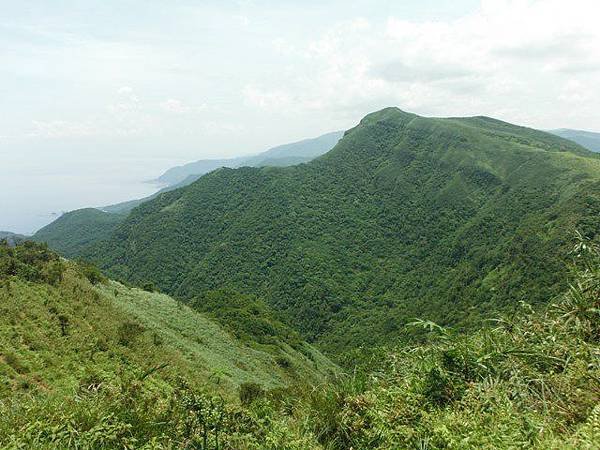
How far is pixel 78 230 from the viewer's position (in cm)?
17125

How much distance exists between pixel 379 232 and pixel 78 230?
133m

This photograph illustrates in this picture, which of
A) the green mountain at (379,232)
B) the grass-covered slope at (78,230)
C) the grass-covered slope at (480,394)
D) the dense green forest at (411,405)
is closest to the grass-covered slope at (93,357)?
the dense green forest at (411,405)

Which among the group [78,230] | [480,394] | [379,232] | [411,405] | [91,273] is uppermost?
[480,394]

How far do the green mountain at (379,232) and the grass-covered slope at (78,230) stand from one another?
1958cm

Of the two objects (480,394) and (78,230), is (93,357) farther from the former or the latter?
(78,230)

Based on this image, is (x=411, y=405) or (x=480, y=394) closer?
(x=480, y=394)

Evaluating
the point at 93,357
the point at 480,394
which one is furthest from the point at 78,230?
the point at 480,394

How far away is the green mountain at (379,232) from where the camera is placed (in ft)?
240

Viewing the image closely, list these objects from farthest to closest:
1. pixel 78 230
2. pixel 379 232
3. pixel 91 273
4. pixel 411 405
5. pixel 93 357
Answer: pixel 78 230 < pixel 379 232 < pixel 91 273 < pixel 93 357 < pixel 411 405

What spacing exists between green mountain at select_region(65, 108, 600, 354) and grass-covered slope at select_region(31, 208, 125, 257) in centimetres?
1958

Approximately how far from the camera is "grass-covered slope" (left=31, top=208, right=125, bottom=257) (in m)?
154

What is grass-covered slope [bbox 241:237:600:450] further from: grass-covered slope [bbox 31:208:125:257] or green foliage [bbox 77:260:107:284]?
grass-covered slope [bbox 31:208:125:257]

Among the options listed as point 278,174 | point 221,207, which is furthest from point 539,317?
point 278,174

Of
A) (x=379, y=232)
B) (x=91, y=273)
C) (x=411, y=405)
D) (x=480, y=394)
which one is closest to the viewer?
(x=480, y=394)
